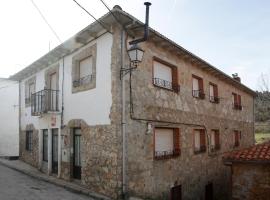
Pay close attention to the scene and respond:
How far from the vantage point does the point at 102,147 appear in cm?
920

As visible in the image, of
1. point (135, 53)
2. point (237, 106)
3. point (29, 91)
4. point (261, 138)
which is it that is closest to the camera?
point (135, 53)

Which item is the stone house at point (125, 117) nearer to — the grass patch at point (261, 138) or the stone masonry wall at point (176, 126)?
the stone masonry wall at point (176, 126)

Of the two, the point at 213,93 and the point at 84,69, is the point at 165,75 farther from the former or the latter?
the point at 213,93

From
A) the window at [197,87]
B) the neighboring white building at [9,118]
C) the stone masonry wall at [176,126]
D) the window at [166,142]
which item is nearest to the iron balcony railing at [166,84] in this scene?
the stone masonry wall at [176,126]

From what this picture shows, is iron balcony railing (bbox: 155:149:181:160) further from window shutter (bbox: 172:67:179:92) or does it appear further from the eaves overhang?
the eaves overhang

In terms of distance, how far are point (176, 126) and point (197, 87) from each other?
9.95 ft

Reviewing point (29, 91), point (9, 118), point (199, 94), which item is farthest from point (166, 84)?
point (9, 118)

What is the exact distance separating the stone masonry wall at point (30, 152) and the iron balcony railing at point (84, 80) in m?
4.70

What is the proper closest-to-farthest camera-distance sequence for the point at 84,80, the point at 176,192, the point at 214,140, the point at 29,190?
the point at 29,190, the point at 84,80, the point at 176,192, the point at 214,140

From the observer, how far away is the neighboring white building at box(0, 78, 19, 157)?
19781 millimetres

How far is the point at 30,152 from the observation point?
15.2m

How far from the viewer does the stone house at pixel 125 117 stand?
29.4 feet

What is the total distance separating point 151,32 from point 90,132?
3.62m

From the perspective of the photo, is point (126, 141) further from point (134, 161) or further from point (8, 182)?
point (8, 182)
